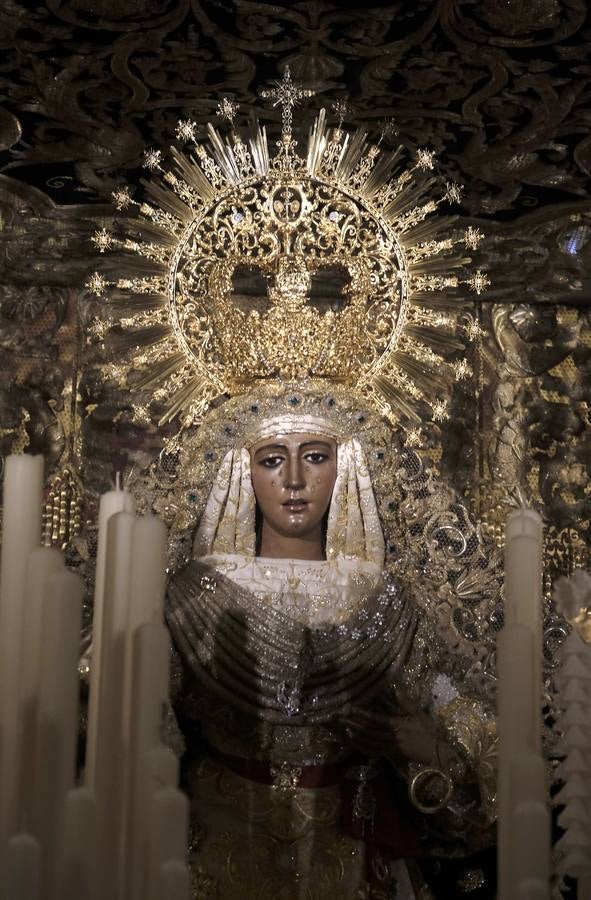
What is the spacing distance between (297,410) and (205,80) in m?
1.00

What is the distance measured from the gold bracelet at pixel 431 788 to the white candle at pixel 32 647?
2.11 m

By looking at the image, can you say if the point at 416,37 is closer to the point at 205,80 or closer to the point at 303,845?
the point at 205,80

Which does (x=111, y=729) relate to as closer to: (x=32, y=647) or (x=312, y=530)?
(x=32, y=647)

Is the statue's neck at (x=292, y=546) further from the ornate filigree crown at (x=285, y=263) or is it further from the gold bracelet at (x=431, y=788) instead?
the gold bracelet at (x=431, y=788)

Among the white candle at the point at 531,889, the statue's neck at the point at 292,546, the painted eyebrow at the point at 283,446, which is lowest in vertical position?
the white candle at the point at 531,889

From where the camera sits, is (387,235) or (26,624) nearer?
(26,624)

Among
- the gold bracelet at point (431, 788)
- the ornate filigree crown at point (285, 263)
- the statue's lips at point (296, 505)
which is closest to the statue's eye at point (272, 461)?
the statue's lips at point (296, 505)

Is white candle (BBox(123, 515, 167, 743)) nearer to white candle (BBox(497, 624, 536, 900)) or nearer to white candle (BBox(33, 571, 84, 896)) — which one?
white candle (BBox(33, 571, 84, 896))

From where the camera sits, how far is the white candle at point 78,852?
208cm

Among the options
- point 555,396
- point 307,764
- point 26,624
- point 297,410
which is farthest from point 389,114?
point 26,624

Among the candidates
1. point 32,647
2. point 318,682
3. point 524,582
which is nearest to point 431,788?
point 318,682

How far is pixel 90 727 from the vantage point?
2330 millimetres

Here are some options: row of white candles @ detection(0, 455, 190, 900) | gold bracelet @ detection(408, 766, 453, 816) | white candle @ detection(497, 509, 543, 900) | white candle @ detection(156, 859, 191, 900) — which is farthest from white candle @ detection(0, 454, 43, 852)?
gold bracelet @ detection(408, 766, 453, 816)

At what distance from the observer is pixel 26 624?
2367 millimetres
